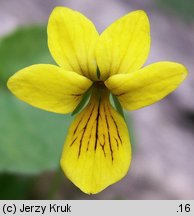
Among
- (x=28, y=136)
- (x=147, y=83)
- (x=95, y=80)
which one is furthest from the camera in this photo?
(x=28, y=136)

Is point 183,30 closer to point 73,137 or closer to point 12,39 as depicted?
point 12,39

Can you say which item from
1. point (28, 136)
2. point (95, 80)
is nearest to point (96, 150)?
point (95, 80)

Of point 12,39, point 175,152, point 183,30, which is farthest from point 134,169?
point 183,30

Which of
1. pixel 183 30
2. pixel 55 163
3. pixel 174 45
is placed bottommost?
pixel 55 163

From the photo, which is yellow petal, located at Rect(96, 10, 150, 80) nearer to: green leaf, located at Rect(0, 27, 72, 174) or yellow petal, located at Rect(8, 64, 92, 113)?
yellow petal, located at Rect(8, 64, 92, 113)

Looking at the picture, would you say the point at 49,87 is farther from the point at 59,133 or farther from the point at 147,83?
the point at 59,133

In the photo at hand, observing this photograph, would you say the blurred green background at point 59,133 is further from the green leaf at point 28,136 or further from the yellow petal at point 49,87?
the yellow petal at point 49,87
